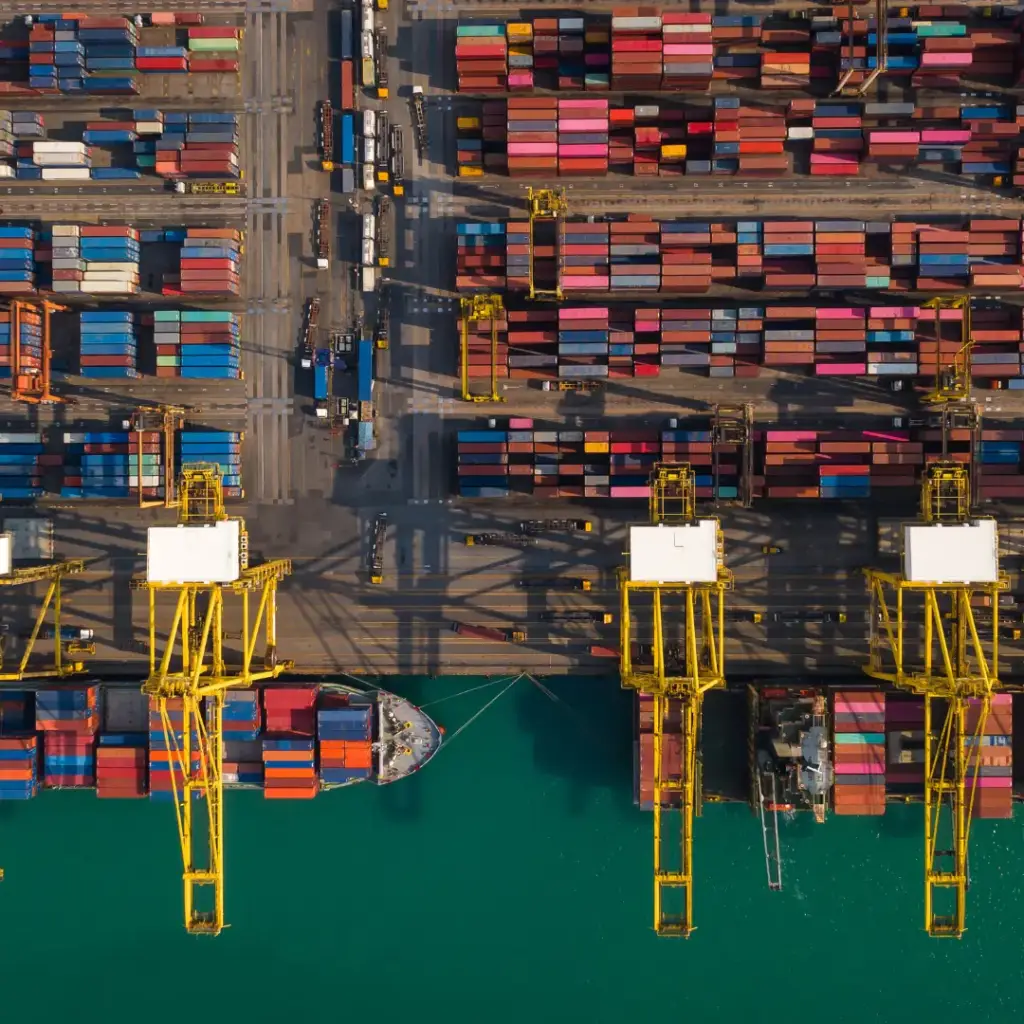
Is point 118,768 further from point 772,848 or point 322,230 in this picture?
point 772,848

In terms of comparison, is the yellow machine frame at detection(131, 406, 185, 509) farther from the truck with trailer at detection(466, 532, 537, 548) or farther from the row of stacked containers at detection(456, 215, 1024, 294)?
the row of stacked containers at detection(456, 215, 1024, 294)

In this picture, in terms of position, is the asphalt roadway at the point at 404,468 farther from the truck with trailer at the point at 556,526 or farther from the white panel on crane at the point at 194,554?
the white panel on crane at the point at 194,554

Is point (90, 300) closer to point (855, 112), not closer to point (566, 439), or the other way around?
point (566, 439)

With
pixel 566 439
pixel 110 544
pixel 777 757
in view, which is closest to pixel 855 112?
pixel 566 439

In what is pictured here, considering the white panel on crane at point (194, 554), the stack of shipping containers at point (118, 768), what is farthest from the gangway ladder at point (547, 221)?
the stack of shipping containers at point (118, 768)

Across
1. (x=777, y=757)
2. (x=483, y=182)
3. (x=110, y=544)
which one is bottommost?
(x=777, y=757)
